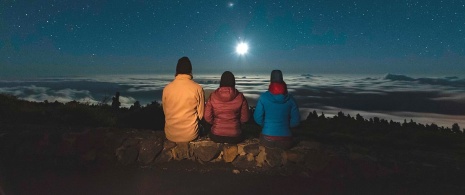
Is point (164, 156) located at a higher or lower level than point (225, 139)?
lower

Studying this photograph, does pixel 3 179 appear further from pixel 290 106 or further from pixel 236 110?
pixel 290 106

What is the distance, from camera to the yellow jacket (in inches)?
190

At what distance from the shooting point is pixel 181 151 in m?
5.29

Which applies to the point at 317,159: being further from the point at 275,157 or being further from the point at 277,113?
the point at 277,113

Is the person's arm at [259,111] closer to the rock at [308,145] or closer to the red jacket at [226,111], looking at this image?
the red jacket at [226,111]

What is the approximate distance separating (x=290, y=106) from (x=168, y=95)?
202 centimetres

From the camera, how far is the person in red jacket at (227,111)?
4.74 m

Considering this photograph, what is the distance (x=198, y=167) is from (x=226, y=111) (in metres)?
1.18

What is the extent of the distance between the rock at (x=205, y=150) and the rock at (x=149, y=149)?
0.63 metres

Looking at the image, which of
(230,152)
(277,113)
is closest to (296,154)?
(277,113)

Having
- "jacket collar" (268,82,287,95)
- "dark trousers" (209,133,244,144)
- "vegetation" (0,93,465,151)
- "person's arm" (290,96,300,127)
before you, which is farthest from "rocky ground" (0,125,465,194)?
"vegetation" (0,93,465,151)

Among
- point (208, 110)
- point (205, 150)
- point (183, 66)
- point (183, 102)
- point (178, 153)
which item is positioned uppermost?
point (183, 66)

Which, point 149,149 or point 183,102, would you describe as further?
point 149,149

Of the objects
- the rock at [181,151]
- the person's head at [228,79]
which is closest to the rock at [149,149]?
the rock at [181,151]
